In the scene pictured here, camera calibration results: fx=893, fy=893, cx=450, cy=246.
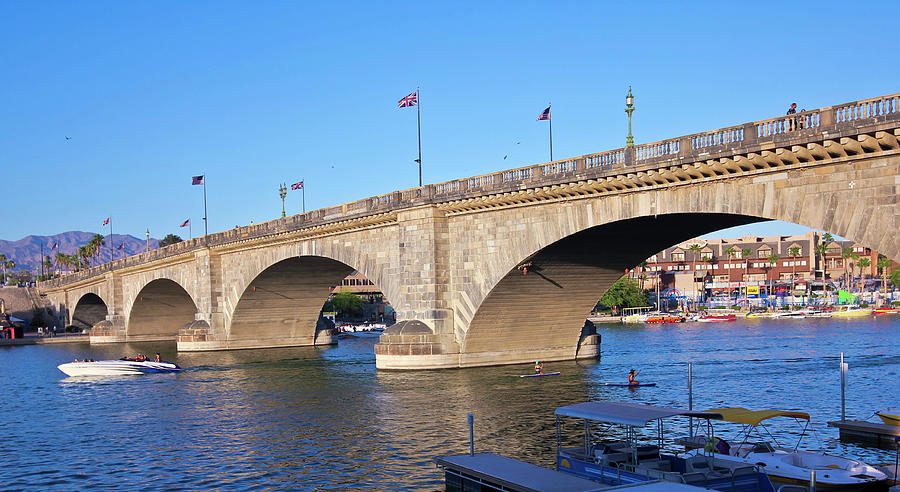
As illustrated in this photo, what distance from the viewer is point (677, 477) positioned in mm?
21656

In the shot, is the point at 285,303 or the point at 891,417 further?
the point at 285,303

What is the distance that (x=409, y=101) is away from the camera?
180ft

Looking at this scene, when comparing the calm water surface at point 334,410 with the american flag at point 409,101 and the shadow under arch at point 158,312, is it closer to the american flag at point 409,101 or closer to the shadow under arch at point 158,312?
the american flag at point 409,101

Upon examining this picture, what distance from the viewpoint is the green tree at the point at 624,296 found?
145250 millimetres

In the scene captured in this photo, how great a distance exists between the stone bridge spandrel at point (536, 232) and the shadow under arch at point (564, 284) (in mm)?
109

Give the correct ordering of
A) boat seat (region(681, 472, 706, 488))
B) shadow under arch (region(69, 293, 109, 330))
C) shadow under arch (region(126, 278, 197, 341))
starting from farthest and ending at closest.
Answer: shadow under arch (region(69, 293, 109, 330)) < shadow under arch (region(126, 278, 197, 341)) < boat seat (region(681, 472, 706, 488))

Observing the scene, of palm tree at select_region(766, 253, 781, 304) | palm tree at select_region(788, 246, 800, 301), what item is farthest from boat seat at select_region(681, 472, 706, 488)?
palm tree at select_region(766, 253, 781, 304)

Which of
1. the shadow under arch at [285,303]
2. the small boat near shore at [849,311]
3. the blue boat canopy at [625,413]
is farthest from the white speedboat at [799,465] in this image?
the small boat near shore at [849,311]

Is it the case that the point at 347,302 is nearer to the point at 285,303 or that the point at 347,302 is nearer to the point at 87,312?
the point at 87,312

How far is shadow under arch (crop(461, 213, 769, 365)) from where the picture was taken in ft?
140

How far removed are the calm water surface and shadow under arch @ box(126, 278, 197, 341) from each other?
103ft

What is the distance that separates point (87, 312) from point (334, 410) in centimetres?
11012

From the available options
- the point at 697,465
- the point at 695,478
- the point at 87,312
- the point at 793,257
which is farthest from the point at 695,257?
the point at 695,478

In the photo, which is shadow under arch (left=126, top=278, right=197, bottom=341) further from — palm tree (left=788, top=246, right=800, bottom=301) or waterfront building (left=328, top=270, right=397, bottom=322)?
palm tree (left=788, top=246, right=800, bottom=301)
